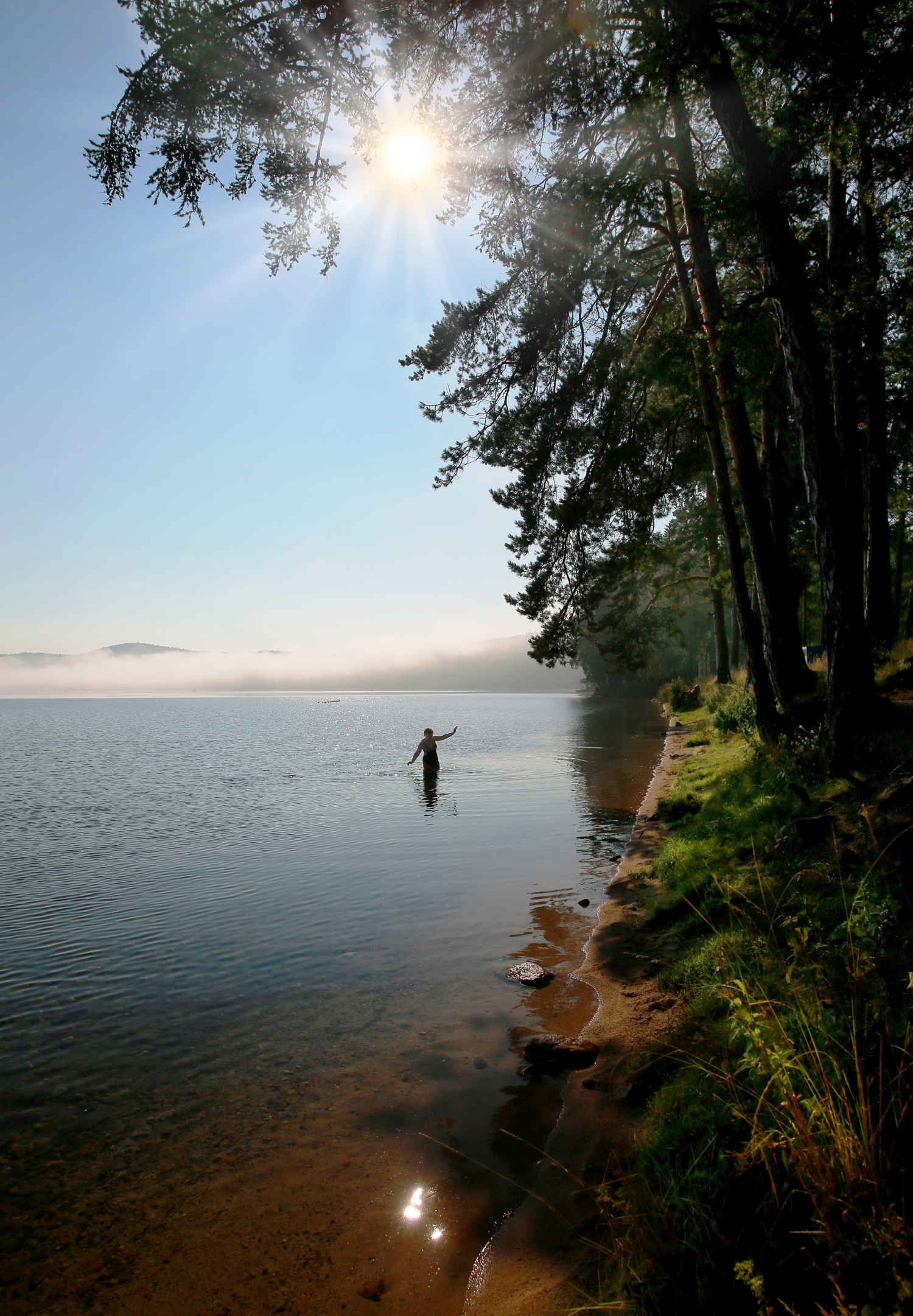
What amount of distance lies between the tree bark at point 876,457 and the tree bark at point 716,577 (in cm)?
702

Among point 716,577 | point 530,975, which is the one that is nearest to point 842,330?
point 530,975

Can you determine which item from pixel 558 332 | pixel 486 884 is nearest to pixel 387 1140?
pixel 486 884

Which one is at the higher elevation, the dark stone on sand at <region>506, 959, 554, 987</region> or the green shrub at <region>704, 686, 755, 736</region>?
the green shrub at <region>704, 686, 755, 736</region>

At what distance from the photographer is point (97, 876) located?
12.2 meters

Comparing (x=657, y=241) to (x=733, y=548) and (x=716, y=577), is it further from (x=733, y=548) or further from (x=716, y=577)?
(x=716, y=577)

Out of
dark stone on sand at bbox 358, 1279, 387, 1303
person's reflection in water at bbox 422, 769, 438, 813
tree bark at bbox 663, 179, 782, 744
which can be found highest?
tree bark at bbox 663, 179, 782, 744

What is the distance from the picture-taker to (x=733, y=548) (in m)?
13.2

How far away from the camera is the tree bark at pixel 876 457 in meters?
11.9

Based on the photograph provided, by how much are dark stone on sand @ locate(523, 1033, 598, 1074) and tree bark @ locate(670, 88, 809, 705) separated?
8449 mm

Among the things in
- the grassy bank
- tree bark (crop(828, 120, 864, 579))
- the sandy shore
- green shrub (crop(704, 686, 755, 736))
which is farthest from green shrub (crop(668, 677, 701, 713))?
the grassy bank

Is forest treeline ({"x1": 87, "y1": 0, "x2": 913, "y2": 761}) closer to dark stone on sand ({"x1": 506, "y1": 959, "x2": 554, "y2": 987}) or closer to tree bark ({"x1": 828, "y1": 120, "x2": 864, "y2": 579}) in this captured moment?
tree bark ({"x1": 828, "y1": 120, "x2": 864, "y2": 579})

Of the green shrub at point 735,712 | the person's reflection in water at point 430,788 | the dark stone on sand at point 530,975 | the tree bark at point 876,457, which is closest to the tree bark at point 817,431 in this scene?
the tree bark at point 876,457

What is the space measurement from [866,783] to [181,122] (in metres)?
12.5

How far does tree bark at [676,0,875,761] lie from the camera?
816cm
